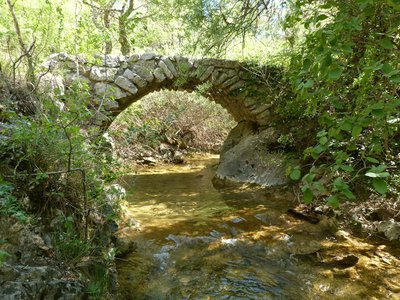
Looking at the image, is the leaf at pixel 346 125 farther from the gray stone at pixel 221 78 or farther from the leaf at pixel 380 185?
the gray stone at pixel 221 78

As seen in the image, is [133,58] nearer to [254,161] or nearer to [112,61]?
[112,61]

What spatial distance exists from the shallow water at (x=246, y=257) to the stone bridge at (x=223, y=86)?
1.66 metres

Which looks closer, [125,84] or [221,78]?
[125,84]

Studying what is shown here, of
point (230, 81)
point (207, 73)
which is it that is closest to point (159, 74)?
point (207, 73)

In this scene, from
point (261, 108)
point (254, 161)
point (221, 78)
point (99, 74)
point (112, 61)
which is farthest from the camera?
point (261, 108)

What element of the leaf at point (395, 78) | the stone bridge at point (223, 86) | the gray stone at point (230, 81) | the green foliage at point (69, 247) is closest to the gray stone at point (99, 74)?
the stone bridge at point (223, 86)

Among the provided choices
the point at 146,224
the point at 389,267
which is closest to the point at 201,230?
the point at 146,224

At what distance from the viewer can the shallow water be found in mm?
2812

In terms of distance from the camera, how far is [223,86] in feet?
22.8

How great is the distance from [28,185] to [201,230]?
94.9 inches

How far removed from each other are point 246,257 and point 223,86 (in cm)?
434

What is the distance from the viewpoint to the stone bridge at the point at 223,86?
236 inches

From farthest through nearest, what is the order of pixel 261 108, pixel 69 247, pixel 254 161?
pixel 261 108, pixel 254 161, pixel 69 247

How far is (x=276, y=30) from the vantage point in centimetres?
516
